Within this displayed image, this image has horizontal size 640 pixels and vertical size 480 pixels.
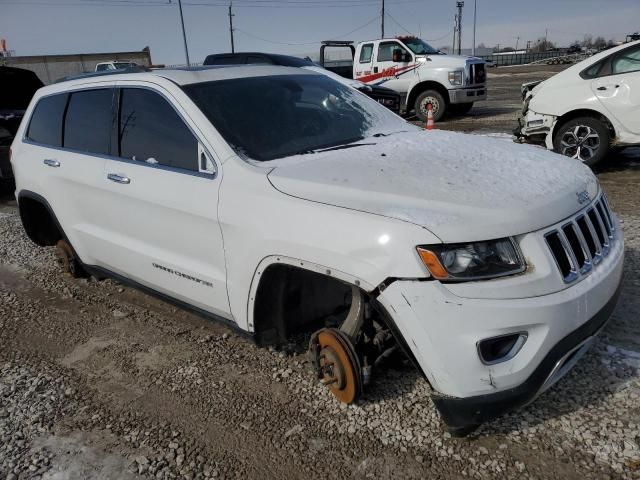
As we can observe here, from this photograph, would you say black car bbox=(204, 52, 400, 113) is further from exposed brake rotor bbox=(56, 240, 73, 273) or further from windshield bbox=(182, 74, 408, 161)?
windshield bbox=(182, 74, 408, 161)

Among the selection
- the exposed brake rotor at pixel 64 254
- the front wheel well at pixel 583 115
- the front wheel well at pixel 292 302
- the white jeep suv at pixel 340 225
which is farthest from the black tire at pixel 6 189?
the front wheel well at pixel 583 115

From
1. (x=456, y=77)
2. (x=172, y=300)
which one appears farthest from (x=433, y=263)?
(x=456, y=77)

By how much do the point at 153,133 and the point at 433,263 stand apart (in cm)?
200

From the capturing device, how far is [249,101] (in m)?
3.13

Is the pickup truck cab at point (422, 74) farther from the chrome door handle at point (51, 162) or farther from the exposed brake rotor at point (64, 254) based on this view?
the chrome door handle at point (51, 162)

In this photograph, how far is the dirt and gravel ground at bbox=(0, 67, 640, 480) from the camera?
2332 millimetres

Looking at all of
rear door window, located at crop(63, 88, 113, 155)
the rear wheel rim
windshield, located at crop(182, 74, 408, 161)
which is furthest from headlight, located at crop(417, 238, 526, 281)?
the rear wheel rim

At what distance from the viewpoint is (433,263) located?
203 cm

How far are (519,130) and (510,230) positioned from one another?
20.8ft

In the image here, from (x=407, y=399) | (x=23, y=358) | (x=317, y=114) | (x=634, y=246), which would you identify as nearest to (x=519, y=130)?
(x=634, y=246)

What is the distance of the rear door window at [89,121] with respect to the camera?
3570 millimetres

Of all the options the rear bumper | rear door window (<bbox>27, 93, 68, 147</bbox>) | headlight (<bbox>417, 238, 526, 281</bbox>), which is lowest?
the rear bumper

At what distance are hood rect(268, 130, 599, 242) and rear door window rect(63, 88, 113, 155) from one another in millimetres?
1527

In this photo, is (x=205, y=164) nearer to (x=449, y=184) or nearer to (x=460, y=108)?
(x=449, y=184)
